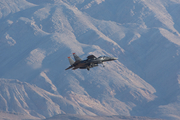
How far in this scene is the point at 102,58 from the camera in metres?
111

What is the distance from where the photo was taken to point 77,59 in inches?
4203

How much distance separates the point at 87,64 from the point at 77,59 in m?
2.63

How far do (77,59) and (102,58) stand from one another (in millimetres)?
7326

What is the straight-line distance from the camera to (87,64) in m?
107

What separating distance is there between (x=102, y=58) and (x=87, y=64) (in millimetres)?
5582
